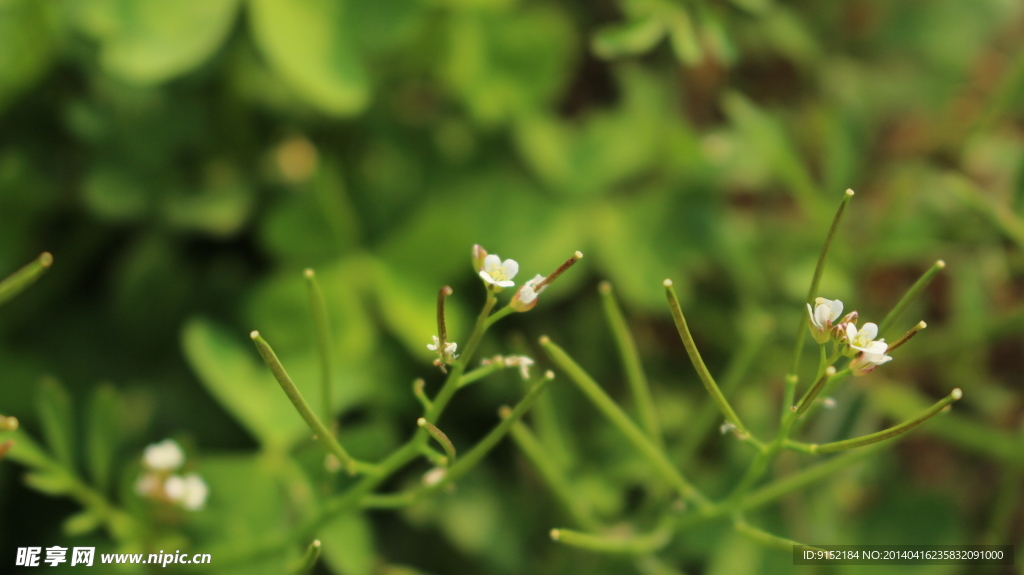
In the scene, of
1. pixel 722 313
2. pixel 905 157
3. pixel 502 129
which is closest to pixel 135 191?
pixel 502 129

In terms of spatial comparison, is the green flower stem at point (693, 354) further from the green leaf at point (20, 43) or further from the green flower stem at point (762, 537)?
the green leaf at point (20, 43)

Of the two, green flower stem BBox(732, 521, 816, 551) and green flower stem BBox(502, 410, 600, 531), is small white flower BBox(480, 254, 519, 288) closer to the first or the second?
green flower stem BBox(502, 410, 600, 531)

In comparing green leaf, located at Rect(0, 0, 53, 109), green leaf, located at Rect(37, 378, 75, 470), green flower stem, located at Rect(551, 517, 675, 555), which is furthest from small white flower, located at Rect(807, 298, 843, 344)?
green leaf, located at Rect(0, 0, 53, 109)

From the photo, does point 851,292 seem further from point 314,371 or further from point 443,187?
point 314,371

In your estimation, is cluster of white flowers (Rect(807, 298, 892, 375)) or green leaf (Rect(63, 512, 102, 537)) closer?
cluster of white flowers (Rect(807, 298, 892, 375))

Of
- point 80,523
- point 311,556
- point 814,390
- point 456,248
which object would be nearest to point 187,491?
point 80,523

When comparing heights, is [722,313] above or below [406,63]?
below

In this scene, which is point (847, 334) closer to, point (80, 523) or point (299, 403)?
point (299, 403)

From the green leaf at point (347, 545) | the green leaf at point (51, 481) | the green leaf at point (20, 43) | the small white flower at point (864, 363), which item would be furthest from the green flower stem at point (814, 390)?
the green leaf at point (20, 43)
